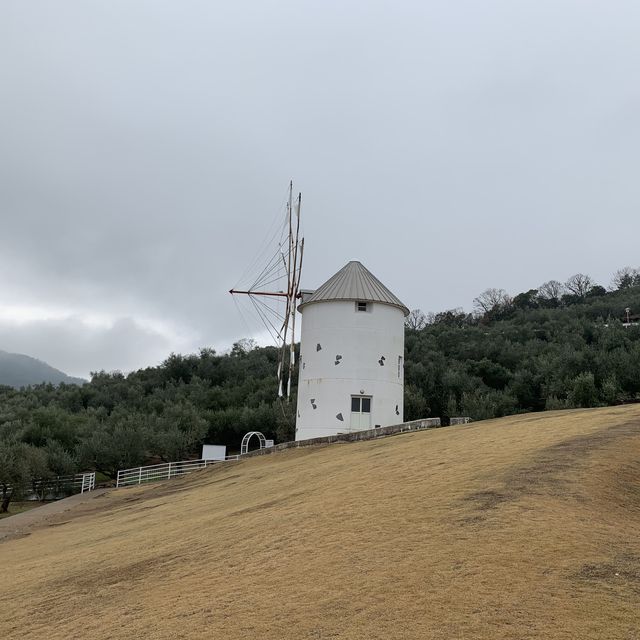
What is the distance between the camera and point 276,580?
Result: 8.68 m

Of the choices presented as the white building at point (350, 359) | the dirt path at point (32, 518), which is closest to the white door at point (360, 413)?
the white building at point (350, 359)

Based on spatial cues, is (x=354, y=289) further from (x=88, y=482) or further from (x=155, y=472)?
(x=88, y=482)

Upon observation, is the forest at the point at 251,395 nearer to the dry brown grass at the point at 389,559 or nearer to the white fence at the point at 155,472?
the white fence at the point at 155,472

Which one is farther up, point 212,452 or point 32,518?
point 212,452

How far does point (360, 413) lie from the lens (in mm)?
30656

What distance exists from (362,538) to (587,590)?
11.2 ft

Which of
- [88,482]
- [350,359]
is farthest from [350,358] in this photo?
[88,482]

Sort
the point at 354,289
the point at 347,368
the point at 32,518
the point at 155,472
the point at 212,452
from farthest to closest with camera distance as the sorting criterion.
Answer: the point at 212,452, the point at 155,472, the point at 354,289, the point at 347,368, the point at 32,518

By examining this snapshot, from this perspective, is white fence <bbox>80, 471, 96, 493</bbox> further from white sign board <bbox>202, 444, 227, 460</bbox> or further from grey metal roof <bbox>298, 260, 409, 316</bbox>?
grey metal roof <bbox>298, 260, 409, 316</bbox>

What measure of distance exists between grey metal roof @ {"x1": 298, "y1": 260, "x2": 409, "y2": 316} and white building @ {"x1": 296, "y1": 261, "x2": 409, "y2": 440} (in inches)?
1.8

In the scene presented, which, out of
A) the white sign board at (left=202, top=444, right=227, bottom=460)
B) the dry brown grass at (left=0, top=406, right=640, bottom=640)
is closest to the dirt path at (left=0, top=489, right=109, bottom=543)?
the dry brown grass at (left=0, top=406, right=640, bottom=640)

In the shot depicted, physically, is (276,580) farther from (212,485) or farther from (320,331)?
(320,331)

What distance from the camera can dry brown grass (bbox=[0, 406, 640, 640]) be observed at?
22.9 feet

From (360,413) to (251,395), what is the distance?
2234 cm
